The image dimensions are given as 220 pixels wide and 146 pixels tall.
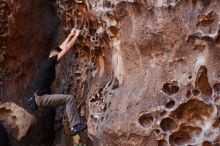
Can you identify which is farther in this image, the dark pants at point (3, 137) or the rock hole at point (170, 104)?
the dark pants at point (3, 137)

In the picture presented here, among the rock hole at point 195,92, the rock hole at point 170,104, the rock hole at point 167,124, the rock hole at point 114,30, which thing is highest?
the rock hole at point 114,30

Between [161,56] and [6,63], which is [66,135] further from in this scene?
[161,56]

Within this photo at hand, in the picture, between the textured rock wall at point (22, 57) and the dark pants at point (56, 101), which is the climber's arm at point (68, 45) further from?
the textured rock wall at point (22, 57)

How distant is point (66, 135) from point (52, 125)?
19.1 inches

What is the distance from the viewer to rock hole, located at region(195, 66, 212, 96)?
3703mm

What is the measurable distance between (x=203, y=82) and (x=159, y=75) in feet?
1.23

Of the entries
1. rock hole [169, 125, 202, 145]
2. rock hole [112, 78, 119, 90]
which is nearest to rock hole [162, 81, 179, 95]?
rock hole [169, 125, 202, 145]

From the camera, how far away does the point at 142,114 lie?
3932 mm

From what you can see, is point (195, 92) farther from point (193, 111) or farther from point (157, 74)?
point (157, 74)

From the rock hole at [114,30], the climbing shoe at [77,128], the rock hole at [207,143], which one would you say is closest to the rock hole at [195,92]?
the rock hole at [207,143]

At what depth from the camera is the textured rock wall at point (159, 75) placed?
3.70 meters

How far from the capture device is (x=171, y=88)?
387 cm

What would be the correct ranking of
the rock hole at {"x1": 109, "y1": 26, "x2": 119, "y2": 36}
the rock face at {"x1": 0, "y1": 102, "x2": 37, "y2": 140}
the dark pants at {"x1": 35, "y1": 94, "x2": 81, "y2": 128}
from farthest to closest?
1. the rock face at {"x1": 0, "y1": 102, "x2": 37, "y2": 140}
2. the dark pants at {"x1": 35, "y1": 94, "x2": 81, "y2": 128}
3. the rock hole at {"x1": 109, "y1": 26, "x2": 119, "y2": 36}

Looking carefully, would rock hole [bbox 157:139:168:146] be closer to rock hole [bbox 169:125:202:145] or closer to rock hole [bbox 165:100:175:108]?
rock hole [bbox 169:125:202:145]
